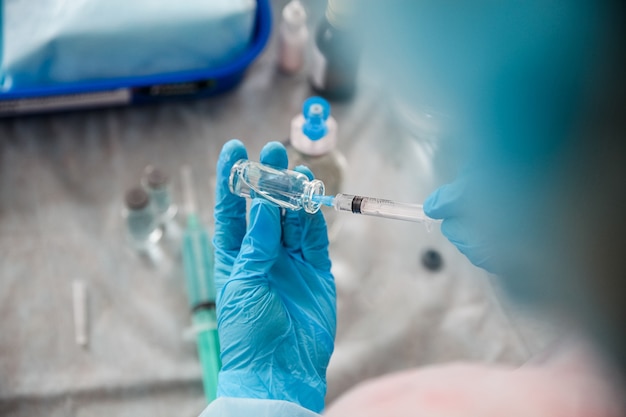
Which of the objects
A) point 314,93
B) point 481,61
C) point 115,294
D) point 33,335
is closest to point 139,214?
point 115,294

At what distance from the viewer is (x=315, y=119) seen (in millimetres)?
832

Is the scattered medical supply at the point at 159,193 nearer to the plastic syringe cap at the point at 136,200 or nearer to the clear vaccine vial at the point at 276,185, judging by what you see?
the plastic syringe cap at the point at 136,200

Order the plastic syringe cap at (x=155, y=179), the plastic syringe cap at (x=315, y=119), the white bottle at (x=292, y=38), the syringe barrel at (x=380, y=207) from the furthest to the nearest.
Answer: the white bottle at (x=292, y=38) < the plastic syringe cap at (x=155, y=179) < the plastic syringe cap at (x=315, y=119) < the syringe barrel at (x=380, y=207)

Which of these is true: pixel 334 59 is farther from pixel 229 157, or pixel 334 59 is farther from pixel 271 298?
pixel 271 298

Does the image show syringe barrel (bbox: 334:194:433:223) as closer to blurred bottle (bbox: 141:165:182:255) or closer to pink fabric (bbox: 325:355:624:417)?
pink fabric (bbox: 325:355:624:417)

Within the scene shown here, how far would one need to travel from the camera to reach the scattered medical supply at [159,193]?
3.10 feet

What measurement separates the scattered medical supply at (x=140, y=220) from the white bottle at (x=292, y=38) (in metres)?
0.38

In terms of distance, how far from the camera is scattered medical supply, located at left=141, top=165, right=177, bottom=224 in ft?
3.10

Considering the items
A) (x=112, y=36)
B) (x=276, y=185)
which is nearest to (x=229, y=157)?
(x=276, y=185)

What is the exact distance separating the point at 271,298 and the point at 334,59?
49cm

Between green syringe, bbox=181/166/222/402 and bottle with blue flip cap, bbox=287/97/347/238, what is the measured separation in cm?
19

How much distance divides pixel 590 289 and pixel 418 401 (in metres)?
0.27

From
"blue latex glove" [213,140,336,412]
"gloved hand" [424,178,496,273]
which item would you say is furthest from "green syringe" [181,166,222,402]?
"gloved hand" [424,178,496,273]

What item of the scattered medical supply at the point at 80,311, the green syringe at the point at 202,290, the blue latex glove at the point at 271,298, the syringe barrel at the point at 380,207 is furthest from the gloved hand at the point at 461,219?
the scattered medical supply at the point at 80,311
